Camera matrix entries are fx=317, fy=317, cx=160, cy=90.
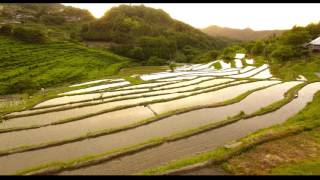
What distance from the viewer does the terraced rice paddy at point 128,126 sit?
1137 cm

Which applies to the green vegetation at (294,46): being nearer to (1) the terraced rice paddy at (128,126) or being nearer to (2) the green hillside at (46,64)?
(1) the terraced rice paddy at (128,126)

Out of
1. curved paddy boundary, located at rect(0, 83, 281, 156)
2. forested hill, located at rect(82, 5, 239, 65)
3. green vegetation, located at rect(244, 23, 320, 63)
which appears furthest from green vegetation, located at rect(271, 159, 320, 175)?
forested hill, located at rect(82, 5, 239, 65)

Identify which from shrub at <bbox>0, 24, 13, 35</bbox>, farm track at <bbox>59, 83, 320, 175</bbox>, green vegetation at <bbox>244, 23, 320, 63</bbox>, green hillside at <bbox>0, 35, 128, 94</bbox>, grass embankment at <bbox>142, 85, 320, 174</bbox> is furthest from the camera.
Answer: shrub at <bbox>0, 24, 13, 35</bbox>

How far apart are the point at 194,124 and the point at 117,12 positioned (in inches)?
3843

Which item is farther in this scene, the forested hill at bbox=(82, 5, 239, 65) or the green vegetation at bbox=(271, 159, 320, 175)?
the forested hill at bbox=(82, 5, 239, 65)

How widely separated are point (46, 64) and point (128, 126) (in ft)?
105

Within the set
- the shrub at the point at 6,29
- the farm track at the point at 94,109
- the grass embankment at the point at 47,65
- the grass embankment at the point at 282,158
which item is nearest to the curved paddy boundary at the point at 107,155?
the grass embankment at the point at 282,158

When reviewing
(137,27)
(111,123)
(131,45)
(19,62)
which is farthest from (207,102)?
(137,27)

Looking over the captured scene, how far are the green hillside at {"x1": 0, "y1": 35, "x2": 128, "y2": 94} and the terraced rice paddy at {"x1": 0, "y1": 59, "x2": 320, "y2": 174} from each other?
1125cm

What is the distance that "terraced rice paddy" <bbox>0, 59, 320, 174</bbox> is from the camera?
448 inches

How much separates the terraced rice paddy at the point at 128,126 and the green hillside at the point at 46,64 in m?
11.2

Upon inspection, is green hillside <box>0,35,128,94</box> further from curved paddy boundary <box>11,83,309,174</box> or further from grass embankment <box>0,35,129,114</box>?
curved paddy boundary <box>11,83,309,174</box>

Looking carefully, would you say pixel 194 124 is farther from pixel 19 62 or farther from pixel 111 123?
pixel 19 62

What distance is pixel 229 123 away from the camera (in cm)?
1576
